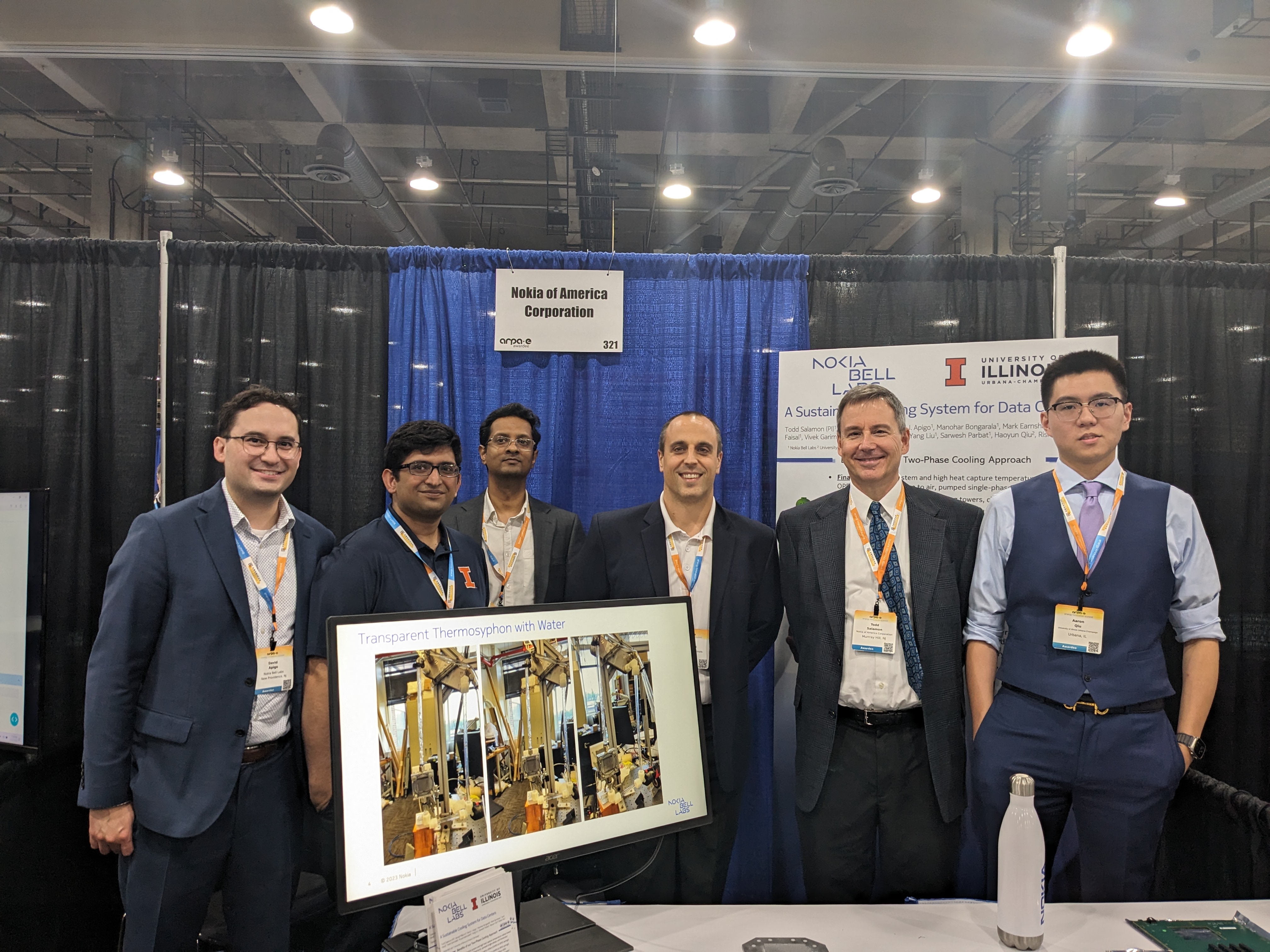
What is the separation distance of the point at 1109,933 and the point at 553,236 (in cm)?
805

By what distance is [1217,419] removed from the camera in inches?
132

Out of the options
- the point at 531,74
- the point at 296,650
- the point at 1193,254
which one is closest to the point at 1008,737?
the point at 296,650

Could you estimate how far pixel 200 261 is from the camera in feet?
10.8

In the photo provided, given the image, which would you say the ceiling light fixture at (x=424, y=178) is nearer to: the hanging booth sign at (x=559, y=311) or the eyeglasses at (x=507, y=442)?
Result: the hanging booth sign at (x=559, y=311)

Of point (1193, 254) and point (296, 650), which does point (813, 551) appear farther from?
point (1193, 254)

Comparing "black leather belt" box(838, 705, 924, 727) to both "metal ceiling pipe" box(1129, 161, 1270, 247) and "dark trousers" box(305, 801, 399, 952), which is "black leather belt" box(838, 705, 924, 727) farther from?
"metal ceiling pipe" box(1129, 161, 1270, 247)

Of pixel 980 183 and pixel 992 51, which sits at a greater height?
pixel 980 183

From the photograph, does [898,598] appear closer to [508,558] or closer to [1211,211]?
[508,558]

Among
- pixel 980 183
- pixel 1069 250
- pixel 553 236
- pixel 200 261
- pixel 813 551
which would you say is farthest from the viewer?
pixel 553 236

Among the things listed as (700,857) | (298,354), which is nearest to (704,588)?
(700,857)

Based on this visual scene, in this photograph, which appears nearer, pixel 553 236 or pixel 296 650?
pixel 296 650

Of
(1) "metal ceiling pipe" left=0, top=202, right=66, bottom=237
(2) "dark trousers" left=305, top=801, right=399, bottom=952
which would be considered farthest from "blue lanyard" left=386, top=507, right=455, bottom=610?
(1) "metal ceiling pipe" left=0, top=202, right=66, bottom=237

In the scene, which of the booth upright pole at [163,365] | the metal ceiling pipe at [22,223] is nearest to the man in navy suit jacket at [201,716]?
the booth upright pole at [163,365]

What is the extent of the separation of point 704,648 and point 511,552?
0.92 m
